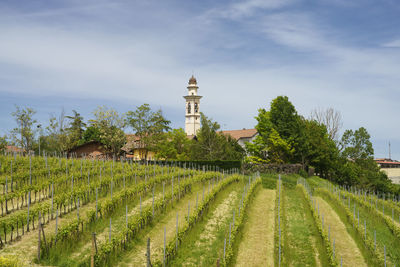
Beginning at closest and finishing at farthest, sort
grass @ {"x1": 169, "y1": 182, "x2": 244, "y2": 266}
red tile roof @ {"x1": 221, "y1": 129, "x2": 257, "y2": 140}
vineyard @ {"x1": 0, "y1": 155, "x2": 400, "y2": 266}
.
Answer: vineyard @ {"x1": 0, "y1": 155, "x2": 400, "y2": 266} < grass @ {"x1": 169, "y1": 182, "x2": 244, "y2": 266} < red tile roof @ {"x1": 221, "y1": 129, "x2": 257, "y2": 140}

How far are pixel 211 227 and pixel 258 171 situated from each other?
25.7 m

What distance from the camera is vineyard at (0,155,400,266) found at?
631 inches

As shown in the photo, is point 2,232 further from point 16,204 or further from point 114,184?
point 114,184

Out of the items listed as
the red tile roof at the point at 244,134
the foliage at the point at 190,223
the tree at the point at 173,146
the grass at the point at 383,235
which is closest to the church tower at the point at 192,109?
the red tile roof at the point at 244,134

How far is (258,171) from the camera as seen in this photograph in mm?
45844

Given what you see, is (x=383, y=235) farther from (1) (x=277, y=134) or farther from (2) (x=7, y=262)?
(1) (x=277, y=134)

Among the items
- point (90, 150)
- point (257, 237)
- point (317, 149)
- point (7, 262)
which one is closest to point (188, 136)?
point (90, 150)

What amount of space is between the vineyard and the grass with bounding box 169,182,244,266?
0.05 m

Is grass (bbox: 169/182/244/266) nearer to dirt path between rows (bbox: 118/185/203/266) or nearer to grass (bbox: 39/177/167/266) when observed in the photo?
dirt path between rows (bbox: 118/185/203/266)

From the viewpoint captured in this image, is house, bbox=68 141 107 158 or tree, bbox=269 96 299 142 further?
house, bbox=68 141 107 158

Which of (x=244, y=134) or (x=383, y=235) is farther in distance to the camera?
(x=244, y=134)

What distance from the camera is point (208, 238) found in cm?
1933

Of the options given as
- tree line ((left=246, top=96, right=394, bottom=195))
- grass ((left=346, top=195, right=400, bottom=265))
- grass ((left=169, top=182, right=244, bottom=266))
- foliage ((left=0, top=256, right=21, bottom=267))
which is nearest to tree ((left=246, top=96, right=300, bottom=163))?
tree line ((left=246, top=96, right=394, bottom=195))

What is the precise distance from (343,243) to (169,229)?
368 inches
